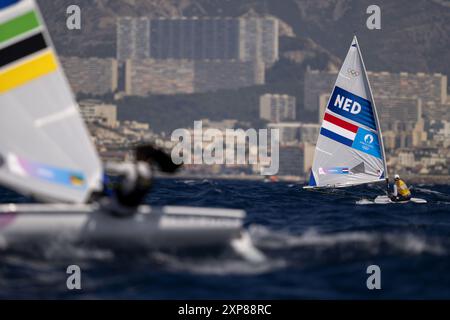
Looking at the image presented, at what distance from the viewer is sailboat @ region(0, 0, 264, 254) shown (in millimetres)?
17094

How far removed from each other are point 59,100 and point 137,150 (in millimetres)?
1797

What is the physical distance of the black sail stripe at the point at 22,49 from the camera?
726 inches

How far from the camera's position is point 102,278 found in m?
16.4

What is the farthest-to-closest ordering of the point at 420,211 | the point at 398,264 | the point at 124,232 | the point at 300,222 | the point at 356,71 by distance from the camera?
1. the point at 356,71
2. the point at 420,211
3. the point at 300,222
4. the point at 398,264
5. the point at 124,232

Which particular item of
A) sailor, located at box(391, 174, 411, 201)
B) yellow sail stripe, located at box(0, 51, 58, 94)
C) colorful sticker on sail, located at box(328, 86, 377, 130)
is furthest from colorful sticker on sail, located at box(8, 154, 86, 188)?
colorful sticker on sail, located at box(328, 86, 377, 130)

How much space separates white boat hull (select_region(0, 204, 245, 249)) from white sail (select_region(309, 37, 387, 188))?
21.6 meters

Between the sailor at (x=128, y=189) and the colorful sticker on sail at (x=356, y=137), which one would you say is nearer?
the sailor at (x=128, y=189)

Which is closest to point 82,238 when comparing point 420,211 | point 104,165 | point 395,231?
point 104,165

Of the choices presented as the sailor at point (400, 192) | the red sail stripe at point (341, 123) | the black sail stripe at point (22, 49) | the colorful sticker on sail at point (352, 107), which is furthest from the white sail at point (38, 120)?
the red sail stripe at point (341, 123)

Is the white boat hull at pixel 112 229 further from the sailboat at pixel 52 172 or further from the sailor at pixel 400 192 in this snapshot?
the sailor at pixel 400 192

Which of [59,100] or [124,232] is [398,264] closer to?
[124,232]

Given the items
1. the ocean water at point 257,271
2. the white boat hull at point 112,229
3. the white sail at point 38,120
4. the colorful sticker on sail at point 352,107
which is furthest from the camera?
the colorful sticker on sail at point 352,107

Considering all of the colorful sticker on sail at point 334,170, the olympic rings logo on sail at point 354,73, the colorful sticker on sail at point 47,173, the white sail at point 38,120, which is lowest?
the colorful sticker on sail at point 334,170

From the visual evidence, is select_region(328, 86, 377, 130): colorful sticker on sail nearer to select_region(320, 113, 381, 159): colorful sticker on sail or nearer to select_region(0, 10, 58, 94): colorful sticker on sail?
select_region(320, 113, 381, 159): colorful sticker on sail
